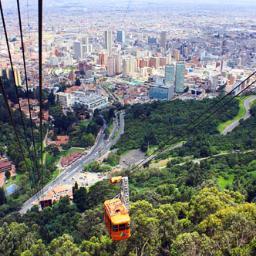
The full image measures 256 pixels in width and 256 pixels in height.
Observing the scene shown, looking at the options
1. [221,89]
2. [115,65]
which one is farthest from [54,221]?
[115,65]

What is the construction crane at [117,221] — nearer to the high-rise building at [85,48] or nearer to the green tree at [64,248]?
the green tree at [64,248]

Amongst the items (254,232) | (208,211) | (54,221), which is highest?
(254,232)

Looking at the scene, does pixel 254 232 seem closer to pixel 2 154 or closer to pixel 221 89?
pixel 2 154

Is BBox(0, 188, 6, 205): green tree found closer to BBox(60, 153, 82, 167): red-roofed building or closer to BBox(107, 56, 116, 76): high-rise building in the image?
BBox(60, 153, 82, 167): red-roofed building

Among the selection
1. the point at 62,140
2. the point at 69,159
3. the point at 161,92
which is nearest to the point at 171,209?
the point at 69,159

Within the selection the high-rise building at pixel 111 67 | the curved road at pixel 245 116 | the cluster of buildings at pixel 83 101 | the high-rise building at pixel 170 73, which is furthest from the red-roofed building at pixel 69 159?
the high-rise building at pixel 111 67

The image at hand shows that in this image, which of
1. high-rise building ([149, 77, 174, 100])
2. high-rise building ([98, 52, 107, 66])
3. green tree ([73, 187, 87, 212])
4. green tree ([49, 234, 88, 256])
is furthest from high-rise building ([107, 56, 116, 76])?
green tree ([49, 234, 88, 256])
